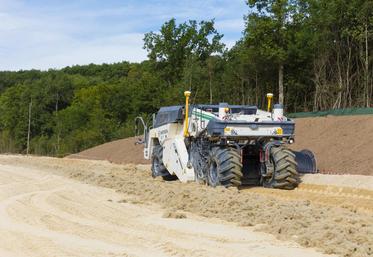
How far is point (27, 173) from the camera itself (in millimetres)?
19844

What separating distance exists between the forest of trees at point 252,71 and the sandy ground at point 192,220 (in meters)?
23.4

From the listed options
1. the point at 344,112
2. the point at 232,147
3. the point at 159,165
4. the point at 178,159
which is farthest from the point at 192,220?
the point at 344,112

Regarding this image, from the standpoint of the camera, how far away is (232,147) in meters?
12.7

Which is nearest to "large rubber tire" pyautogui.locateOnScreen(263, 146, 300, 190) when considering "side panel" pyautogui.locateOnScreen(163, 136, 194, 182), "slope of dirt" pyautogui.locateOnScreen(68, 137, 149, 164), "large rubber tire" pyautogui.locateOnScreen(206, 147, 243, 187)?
"large rubber tire" pyautogui.locateOnScreen(206, 147, 243, 187)

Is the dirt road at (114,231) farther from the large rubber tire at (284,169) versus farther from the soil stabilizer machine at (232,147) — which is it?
the large rubber tire at (284,169)

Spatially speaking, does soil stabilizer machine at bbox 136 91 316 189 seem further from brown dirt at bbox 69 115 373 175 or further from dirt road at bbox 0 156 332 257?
brown dirt at bbox 69 115 373 175

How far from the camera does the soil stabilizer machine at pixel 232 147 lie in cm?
1226

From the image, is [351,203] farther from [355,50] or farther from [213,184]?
[355,50]

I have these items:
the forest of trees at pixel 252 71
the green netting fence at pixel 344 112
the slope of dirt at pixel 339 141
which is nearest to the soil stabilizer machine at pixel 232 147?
the slope of dirt at pixel 339 141

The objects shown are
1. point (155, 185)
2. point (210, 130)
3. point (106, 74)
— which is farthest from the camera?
point (106, 74)

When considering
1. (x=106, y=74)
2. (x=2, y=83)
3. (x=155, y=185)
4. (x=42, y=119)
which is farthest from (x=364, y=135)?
(x=2, y=83)

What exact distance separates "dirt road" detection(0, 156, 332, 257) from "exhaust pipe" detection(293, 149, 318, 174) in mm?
4875

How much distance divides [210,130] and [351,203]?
382cm

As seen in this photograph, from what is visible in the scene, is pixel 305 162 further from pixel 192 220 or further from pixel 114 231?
pixel 114 231
